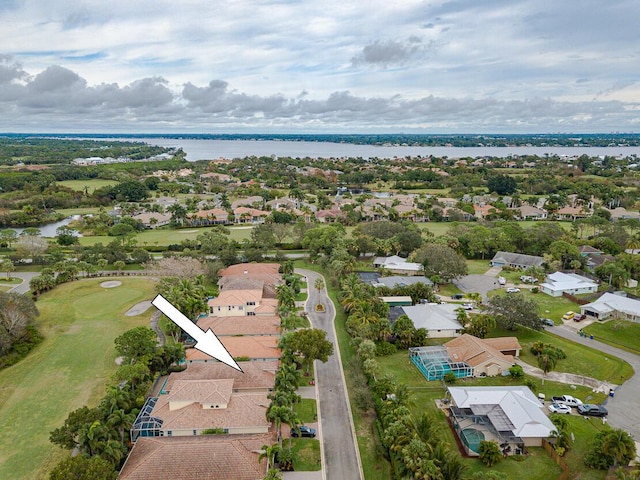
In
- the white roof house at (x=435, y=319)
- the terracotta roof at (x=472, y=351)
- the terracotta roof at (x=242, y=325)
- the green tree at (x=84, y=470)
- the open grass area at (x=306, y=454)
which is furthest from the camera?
the white roof house at (x=435, y=319)

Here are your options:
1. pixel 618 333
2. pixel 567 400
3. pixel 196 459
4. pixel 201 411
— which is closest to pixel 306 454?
pixel 196 459

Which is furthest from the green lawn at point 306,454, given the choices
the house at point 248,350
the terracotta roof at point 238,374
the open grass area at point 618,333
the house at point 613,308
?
the house at point 613,308

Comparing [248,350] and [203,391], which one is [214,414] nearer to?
[203,391]

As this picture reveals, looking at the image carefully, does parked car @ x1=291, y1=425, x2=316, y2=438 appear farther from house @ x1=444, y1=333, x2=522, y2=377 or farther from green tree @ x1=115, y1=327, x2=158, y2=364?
house @ x1=444, y1=333, x2=522, y2=377

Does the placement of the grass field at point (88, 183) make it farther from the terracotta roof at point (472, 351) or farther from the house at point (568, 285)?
the terracotta roof at point (472, 351)

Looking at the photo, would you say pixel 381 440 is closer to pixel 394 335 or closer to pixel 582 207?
pixel 394 335

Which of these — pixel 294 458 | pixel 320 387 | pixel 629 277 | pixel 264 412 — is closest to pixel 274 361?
pixel 320 387
